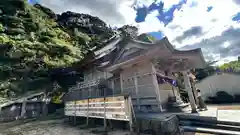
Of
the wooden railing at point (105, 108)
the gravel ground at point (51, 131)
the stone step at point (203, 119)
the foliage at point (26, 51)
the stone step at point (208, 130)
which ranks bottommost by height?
the gravel ground at point (51, 131)

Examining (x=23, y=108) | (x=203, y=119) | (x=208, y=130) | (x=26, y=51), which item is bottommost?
(x=208, y=130)

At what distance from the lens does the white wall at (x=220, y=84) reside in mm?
16302

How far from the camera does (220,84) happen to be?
17.7 metres

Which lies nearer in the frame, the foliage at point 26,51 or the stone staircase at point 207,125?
the stone staircase at point 207,125

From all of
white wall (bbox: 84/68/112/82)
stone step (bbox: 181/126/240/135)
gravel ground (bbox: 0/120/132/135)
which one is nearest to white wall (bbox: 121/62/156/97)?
stone step (bbox: 181/126/240/135)

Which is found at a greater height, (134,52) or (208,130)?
(134,52)

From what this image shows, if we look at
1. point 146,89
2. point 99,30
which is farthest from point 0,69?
point 99,30

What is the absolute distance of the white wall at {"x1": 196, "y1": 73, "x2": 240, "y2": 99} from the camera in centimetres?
1630

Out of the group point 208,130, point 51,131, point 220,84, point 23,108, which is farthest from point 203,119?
point 220,84

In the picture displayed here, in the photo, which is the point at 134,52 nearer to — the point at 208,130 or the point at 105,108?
the point at 105,108

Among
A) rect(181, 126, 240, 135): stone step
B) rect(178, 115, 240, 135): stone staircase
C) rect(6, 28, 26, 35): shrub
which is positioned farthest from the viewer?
rect(6, 28, 26, 35): shrub

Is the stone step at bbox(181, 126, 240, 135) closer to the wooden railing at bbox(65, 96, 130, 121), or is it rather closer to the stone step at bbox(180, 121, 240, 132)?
the stone step at bbox(180, 121, 240, 132)

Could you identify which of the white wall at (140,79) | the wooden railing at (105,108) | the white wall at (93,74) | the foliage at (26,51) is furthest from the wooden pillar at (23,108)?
the white wall at (140,79)

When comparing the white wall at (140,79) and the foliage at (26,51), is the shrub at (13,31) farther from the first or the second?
the white wall at (140,79)
